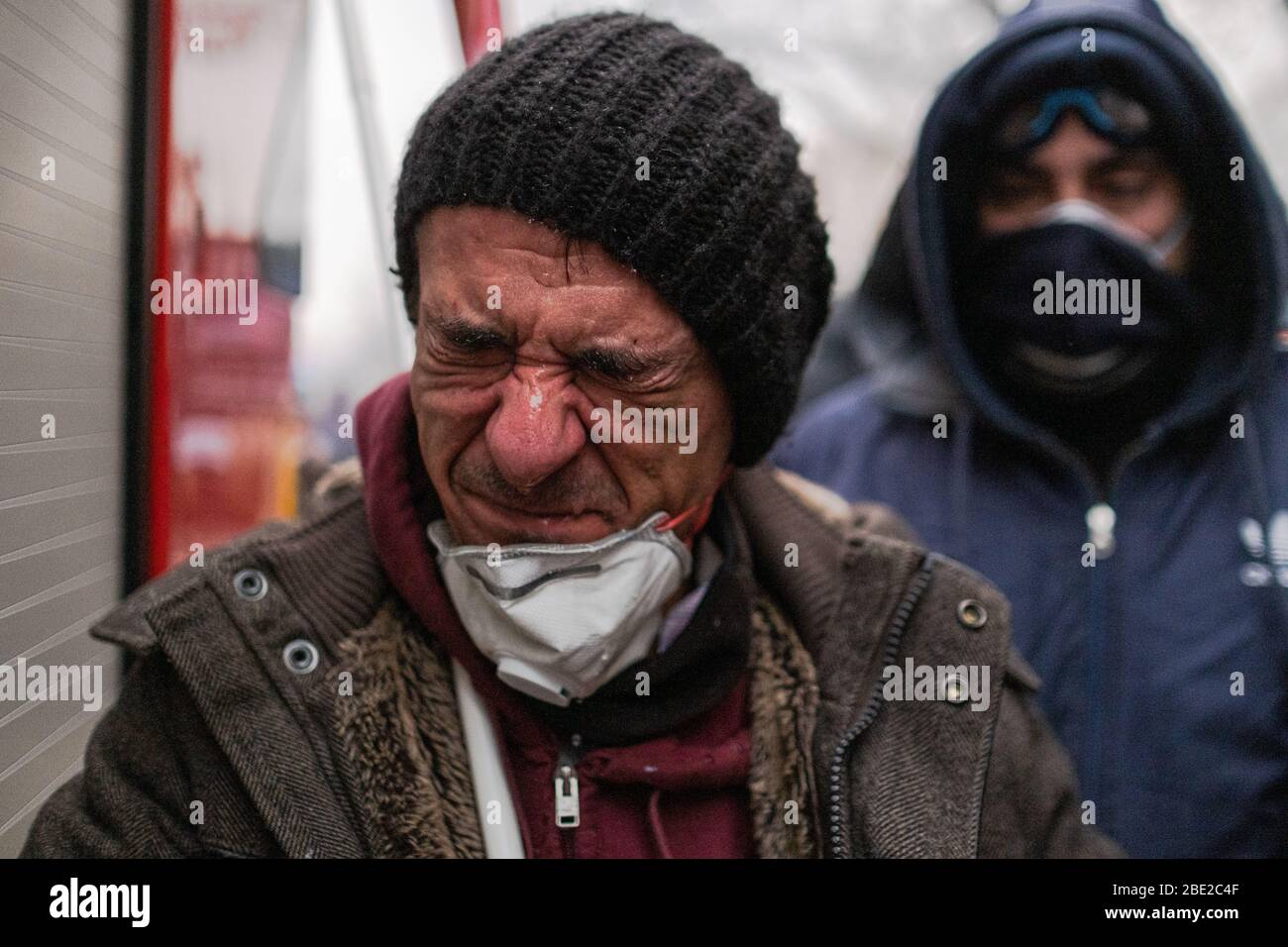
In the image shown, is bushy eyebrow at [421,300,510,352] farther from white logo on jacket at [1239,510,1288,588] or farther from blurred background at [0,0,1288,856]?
white logo on jacket at [1239,510,1288,588]

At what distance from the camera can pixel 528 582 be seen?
1.41 meters

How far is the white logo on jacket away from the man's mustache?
1392 millimetres

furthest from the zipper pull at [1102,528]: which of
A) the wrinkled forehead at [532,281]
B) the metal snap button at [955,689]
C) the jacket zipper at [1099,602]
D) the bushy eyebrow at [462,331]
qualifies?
the bushy eyebrow at [462,331]

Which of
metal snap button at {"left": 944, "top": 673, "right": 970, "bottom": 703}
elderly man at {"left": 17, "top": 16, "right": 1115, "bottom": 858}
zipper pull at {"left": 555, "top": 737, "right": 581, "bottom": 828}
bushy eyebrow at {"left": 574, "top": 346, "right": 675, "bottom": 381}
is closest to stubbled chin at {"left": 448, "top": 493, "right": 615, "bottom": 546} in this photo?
elderly man at {"left": 17, "top": 16, "right": 1115, "bottom": 858}

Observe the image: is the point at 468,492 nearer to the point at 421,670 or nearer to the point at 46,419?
the point at 421,670

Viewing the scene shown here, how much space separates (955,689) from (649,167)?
90 cm

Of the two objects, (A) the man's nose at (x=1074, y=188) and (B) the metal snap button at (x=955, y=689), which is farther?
(A) the man's nose at (x=1074, y=188)

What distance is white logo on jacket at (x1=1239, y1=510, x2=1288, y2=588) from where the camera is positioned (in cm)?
203

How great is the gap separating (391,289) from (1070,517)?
1.50 m

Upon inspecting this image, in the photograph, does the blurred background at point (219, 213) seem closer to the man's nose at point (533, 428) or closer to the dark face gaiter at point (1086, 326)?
the dark face gaiter at point (1086, 326)

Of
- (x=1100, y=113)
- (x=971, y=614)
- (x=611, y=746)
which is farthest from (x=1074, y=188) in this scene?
(x=611, y=746)

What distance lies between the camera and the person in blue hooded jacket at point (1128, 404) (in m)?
2.03

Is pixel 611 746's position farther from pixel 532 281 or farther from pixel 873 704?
pixel 532 281
